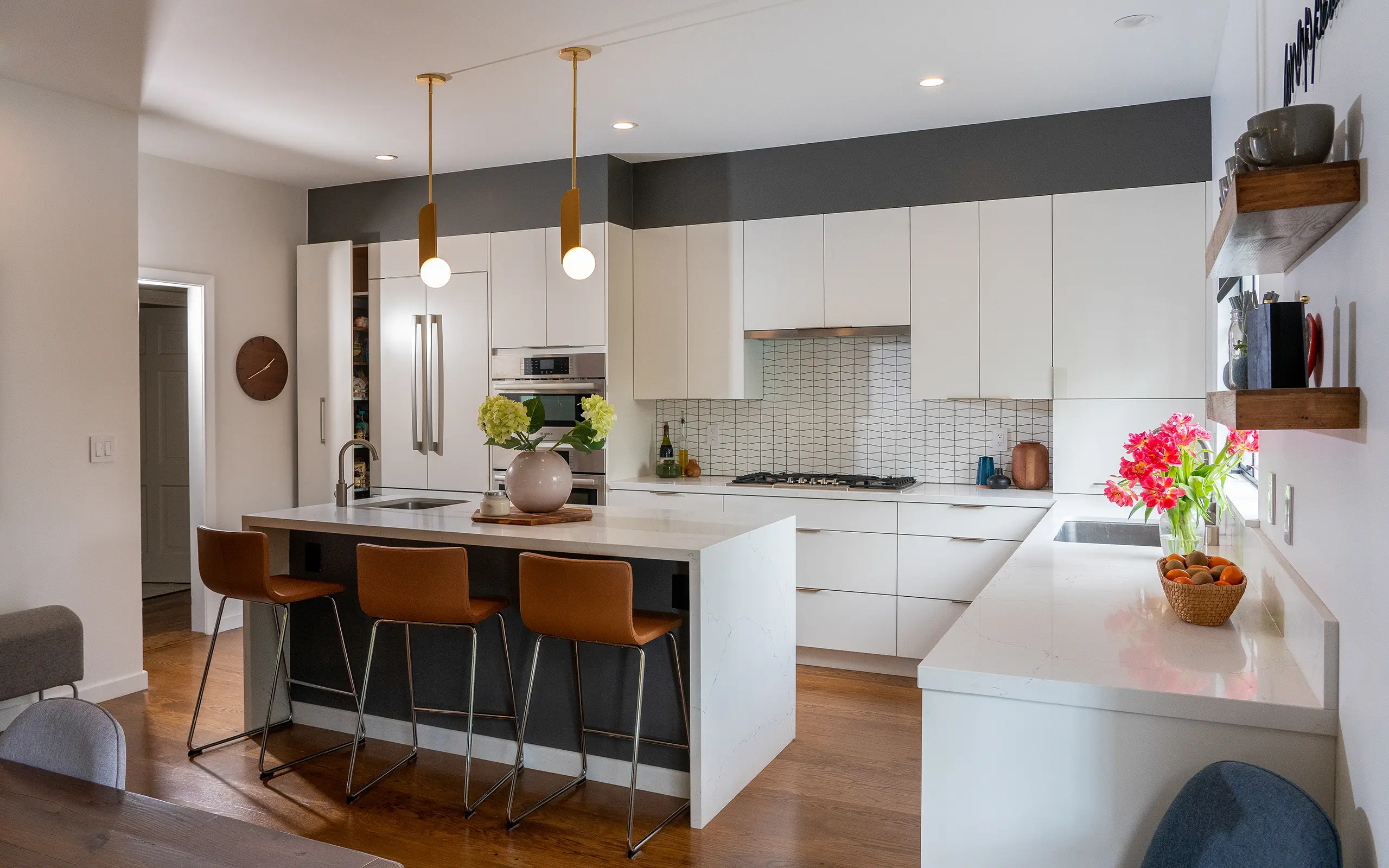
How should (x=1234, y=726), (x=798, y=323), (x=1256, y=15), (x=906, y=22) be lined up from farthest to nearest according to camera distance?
→ (x=798, y=323) < (x=906, y=22) < (x=1256, y=15) < (x=1234, y=726)

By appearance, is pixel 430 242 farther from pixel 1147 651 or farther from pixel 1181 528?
pixel 1147 651

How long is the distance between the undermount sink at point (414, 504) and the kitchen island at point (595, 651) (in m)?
0.07

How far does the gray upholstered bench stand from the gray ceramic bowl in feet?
14.2

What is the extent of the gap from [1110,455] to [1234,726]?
2.94 metres

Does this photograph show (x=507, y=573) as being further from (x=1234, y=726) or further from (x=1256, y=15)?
(x=1256, y=15)

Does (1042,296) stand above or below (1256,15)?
below

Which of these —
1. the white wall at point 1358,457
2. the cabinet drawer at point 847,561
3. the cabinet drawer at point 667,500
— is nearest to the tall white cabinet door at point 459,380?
the cabinet drawer at point 667,500

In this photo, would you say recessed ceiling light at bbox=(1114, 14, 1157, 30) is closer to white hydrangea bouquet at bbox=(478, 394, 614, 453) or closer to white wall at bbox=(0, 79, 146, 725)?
white hydrangea bouquet at bbox=(478, 394, 614, 453)

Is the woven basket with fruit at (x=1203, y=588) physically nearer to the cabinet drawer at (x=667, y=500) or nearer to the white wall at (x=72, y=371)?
the cabinet drawer at (x=667, y=500)

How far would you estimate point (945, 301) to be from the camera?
4.52 meters

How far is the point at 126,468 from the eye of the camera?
14.0ft

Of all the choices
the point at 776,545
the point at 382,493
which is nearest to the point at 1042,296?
the point at 776,545

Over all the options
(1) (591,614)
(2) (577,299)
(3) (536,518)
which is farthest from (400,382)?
(1) (591,614)

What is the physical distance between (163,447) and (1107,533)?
630cm
